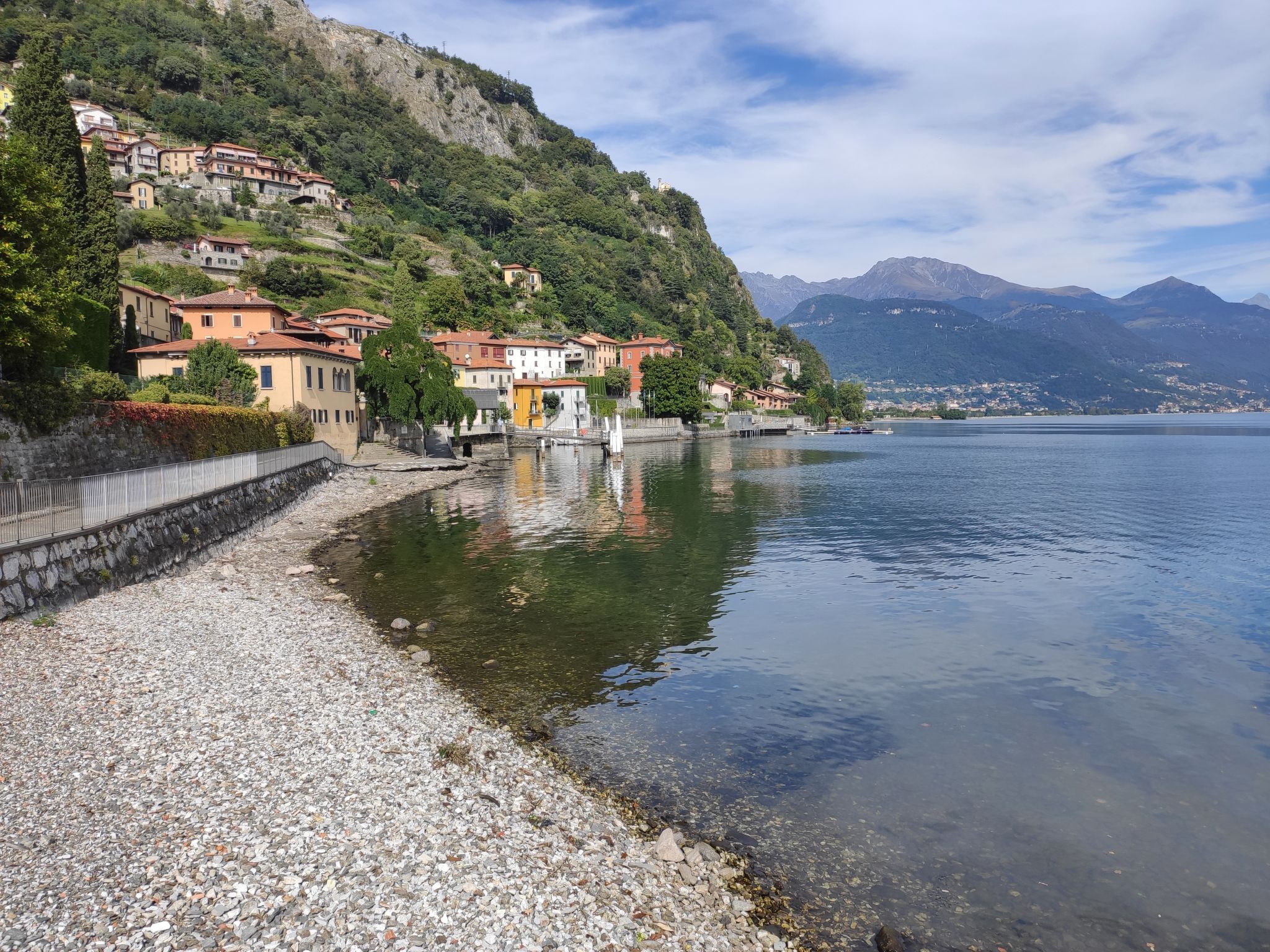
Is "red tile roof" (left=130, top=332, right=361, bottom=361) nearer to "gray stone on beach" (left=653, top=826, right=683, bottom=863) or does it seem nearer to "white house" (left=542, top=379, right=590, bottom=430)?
"gray stone on beach" (left=653, top=826, right=683, bottom=863)

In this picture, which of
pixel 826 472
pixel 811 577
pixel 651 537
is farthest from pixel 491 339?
pixel 811 577

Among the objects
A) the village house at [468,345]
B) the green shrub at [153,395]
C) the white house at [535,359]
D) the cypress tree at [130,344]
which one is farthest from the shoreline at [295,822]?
the white house at [535,359]

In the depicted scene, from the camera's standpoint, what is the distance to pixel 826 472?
83625 mm

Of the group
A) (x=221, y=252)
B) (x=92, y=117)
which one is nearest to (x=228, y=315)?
(x=221, y=252)

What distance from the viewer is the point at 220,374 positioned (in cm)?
5725

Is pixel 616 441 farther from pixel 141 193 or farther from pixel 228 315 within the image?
pixel 141 193

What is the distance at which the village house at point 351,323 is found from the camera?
11012cm

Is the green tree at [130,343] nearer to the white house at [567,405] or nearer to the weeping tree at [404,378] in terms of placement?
the weeping tree at [404,378]

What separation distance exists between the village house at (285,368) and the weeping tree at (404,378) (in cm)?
696

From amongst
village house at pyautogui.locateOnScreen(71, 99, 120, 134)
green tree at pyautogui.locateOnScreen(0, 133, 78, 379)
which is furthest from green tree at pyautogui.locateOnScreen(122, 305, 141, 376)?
village house at pyautogui.locateOnScreen(71, 99, 120, 134)

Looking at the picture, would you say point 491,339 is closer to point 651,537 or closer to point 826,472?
point 826,472

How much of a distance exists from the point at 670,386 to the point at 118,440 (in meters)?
126

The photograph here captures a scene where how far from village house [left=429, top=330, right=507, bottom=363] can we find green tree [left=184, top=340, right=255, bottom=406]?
63.7m

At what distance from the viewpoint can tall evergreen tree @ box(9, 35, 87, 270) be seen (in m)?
46.4
